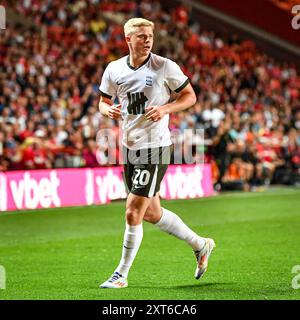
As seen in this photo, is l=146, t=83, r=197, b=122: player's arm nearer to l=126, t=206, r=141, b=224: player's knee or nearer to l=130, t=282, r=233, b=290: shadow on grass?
l=126, t=206, r=141, b=224: player's knee

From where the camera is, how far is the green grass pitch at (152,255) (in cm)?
859

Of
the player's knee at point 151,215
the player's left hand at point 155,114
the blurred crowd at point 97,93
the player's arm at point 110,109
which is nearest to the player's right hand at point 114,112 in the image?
the player's arm at point 110,109

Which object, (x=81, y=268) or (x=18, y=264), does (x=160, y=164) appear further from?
(x=18, y=264)

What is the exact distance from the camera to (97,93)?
23906 mm

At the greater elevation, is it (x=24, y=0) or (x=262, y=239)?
(x=24, y=0)

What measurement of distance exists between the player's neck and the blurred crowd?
30.9ft

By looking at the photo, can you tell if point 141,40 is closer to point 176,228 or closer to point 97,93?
point 176,228

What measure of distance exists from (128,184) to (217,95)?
19759mm

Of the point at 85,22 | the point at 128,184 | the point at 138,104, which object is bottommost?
the point at 128,184

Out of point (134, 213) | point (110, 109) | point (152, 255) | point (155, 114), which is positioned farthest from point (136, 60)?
point (152, 255)

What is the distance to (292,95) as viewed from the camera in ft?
107

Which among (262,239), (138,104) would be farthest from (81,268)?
(262,239)

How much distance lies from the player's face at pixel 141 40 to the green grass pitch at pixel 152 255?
231cm
